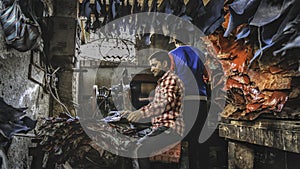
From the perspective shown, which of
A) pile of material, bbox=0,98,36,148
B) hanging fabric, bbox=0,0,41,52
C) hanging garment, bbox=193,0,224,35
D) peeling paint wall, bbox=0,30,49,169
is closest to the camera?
pile of material, bbox=0,98,36,148

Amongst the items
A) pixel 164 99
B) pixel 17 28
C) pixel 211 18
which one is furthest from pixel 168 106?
pixel 17 28

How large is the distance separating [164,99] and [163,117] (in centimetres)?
27

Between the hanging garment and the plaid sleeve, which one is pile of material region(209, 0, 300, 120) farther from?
the plaid sleeve

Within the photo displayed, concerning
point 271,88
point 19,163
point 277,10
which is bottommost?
point 19,163

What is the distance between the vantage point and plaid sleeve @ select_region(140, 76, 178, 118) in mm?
3396

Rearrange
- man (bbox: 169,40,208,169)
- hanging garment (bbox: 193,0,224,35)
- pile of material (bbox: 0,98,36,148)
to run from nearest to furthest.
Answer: pile of material (bbox: 0,98,36,148) < hanging garment (bbox: 193,0,224,35) < man (bbox: 169,40,208,169)

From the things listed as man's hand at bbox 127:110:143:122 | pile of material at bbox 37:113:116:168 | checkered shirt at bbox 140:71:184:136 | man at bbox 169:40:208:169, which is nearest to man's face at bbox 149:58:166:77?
man at bbox 169:40:208:169

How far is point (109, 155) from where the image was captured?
3.27 meters

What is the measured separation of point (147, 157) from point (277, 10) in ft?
7.93

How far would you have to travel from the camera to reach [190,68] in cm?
378

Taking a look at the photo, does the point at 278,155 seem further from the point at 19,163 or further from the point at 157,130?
the point at 19,163

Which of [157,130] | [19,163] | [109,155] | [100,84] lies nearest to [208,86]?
[157,130]

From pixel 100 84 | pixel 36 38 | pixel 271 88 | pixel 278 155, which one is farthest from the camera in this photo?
pixel 100 84

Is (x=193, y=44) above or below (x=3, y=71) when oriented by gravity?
above
